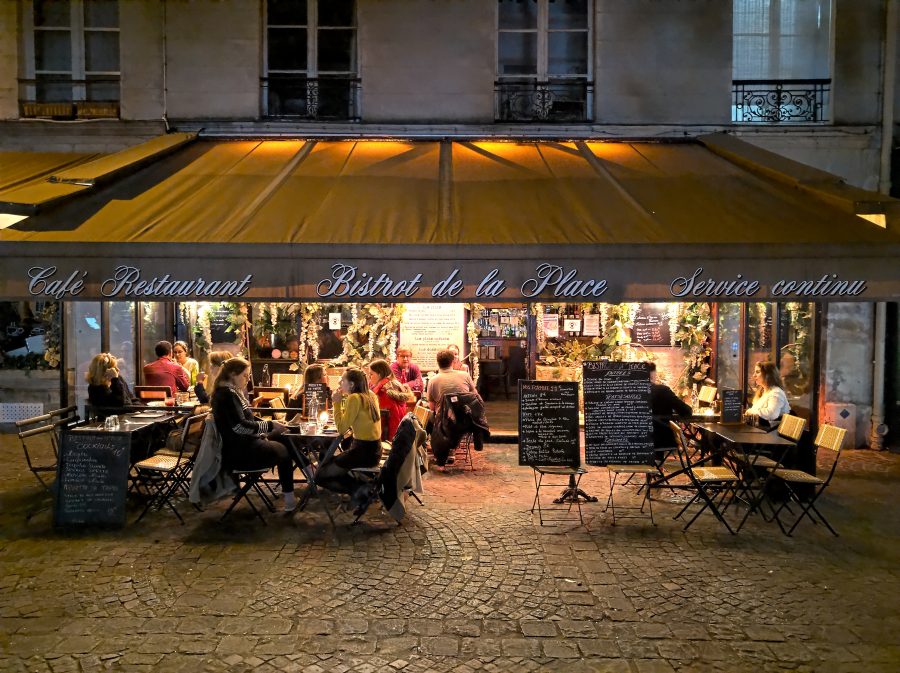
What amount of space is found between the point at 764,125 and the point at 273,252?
7619mm

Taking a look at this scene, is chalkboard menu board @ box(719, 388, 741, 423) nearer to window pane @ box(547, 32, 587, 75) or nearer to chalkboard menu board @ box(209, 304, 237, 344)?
window pane @ box(547, 32, 587, 75)

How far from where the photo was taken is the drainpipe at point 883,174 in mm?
9609

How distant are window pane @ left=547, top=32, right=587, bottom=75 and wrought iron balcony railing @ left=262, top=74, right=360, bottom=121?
295 cm

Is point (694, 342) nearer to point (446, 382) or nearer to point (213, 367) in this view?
point (446, 382)

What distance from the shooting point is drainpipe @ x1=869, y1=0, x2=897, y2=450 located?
9.61m

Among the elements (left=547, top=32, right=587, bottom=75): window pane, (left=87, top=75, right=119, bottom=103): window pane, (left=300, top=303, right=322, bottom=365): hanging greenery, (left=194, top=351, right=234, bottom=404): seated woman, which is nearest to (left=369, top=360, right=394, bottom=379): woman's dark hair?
(left=194, top=351, right=234, bottom=404): seated woman

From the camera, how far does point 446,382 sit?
853 cm

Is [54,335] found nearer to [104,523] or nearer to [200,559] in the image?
[104,523]

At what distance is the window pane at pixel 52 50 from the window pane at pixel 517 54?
6567 millimetres

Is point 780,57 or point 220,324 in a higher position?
point 780,57

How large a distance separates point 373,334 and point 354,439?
4219mm

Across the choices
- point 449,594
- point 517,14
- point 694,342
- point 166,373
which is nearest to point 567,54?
point 517,14

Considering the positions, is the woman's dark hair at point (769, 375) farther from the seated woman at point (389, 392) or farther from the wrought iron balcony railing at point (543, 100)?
the wrought iron balcony railing at point (543, 100)

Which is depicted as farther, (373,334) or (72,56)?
(373,334)
